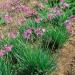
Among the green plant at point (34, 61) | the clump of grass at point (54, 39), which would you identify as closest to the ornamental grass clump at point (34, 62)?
the green plant at point (34, 61)

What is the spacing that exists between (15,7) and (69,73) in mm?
1205

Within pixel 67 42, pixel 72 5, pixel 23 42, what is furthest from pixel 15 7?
pixel 72 5

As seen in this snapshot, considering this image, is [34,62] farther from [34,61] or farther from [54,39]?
[54,39]

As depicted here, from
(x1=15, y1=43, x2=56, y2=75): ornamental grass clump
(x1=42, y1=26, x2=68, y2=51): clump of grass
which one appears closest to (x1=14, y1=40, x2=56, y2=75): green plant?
(x1=15, y1=43, x2=56, y2=75): ornamental grass clump

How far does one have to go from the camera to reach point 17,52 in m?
4.08

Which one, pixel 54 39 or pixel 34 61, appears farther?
pixel 54 39

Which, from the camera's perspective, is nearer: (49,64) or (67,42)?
(49,64)

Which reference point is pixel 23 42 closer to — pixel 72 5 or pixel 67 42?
pixel 67 42

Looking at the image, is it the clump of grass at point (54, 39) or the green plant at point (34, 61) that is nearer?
the green plant at point (34, 61)

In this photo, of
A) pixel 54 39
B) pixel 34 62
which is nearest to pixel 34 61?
pixel 34 62

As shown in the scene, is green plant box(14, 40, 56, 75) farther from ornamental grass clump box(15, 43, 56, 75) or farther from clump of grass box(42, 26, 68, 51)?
clump of grass box(42, 26, 68, 51)

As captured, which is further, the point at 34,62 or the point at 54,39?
the point at 54,39

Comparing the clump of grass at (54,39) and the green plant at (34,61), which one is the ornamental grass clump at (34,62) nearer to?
the green plant at (34,61)

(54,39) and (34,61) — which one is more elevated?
(34,61)
